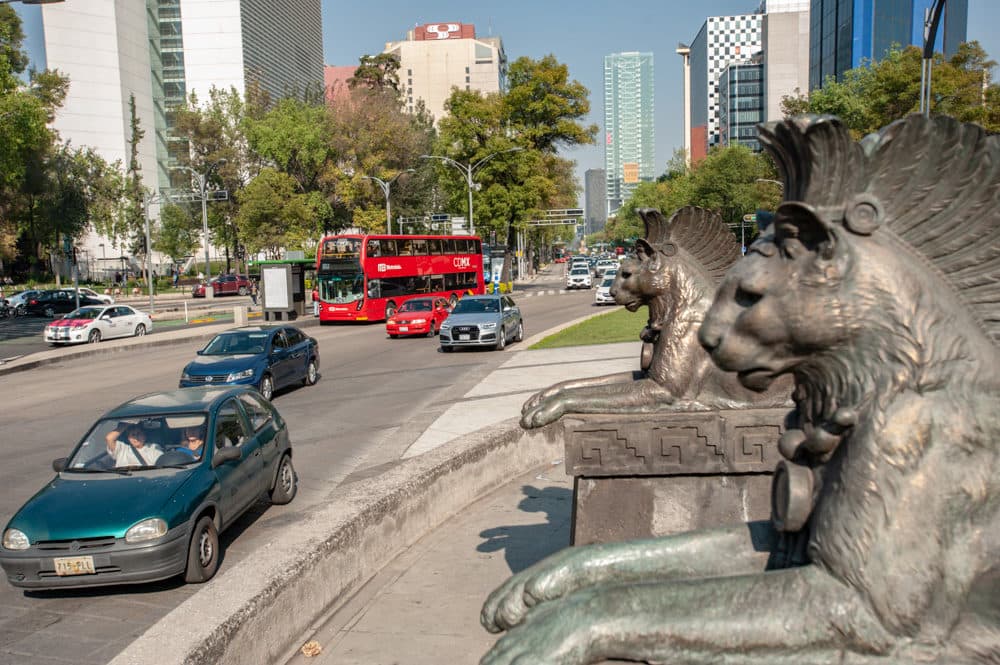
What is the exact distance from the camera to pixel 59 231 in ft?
214

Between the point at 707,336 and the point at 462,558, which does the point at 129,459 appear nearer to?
the point at 462,558

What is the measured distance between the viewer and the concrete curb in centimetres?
382

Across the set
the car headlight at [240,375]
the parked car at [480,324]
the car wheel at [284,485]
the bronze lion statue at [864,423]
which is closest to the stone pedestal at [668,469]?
the bronze lion statue at [864,423]

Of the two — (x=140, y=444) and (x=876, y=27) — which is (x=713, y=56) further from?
(x=140, y=444)

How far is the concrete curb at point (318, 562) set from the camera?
382 cm

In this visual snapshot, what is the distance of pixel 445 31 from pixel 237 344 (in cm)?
15569

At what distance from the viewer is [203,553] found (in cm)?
717

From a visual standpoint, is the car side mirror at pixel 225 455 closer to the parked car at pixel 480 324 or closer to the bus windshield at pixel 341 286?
the parked car at pixel 480 324

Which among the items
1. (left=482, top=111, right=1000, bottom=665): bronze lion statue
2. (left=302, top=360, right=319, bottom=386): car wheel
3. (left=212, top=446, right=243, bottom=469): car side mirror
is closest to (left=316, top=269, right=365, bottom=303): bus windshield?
(left=302, top=360, right=319, bottom=386): car wheel

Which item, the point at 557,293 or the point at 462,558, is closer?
the point at 462,558

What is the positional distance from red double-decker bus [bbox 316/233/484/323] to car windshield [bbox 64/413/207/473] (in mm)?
26330

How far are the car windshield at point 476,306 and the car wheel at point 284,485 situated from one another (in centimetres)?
1520

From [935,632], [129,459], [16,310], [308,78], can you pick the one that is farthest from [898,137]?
[308,78]

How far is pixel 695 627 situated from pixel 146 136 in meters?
95.6
